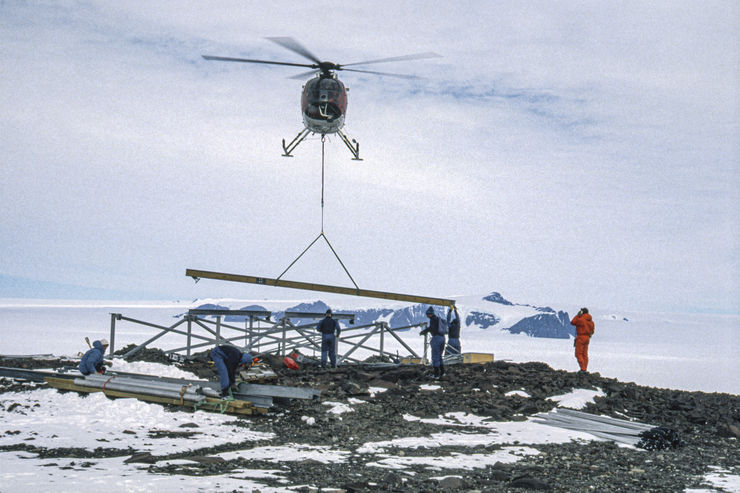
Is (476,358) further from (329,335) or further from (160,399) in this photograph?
(160,399)

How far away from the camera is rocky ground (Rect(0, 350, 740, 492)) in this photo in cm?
910

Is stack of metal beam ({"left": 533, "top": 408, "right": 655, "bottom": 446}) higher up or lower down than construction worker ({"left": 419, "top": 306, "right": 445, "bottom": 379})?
lower down

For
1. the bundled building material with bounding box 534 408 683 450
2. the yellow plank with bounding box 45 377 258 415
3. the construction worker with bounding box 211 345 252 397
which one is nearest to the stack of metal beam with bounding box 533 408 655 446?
the bundled building material with bounding box 534 408 683 450

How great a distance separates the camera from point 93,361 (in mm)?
15312

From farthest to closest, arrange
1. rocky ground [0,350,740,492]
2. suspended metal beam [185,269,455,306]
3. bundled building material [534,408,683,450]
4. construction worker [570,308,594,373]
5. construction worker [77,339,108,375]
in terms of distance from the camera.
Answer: suspended metal beam [185,269,455,306] < construction worker [570,308,594,373] < construction worker [77,339,108,375] < bundled building material [534,408,683,450] < rocky ground [0,350,740,492]

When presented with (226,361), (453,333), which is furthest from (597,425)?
(226,361)

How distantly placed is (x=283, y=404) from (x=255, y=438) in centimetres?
245

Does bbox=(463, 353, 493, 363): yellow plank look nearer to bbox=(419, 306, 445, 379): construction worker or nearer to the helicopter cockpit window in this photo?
bbox=(419, 306, 445, 379): construction worker

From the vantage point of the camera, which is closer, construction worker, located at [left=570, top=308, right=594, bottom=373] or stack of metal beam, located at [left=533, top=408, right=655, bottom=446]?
stack of metal beam, located at [left=533, top=408, right=655, bottom=446]

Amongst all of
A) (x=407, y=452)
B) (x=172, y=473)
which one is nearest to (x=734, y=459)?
(x=407, y=452)

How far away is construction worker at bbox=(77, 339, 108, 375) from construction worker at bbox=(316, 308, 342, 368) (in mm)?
6880

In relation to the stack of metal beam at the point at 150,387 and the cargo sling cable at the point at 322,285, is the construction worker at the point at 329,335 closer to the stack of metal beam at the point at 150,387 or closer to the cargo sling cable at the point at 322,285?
the cargo sling cable at the point at 322,285

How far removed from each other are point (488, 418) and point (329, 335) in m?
7.32

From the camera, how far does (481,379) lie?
17828 mm
